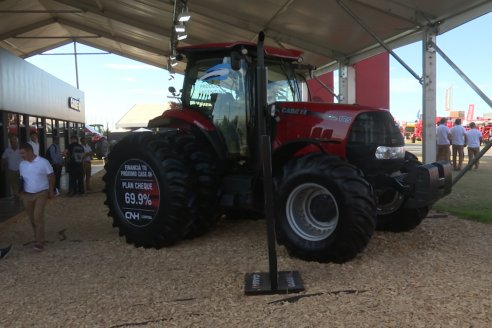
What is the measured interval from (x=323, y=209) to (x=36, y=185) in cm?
363

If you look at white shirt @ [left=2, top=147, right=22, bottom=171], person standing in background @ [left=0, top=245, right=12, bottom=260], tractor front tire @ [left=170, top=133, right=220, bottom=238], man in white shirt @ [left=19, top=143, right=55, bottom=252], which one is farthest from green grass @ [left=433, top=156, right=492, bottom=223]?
white shirt @ [left=2, top=147, right=22, bottom=171]

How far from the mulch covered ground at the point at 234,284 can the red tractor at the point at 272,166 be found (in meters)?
0.34

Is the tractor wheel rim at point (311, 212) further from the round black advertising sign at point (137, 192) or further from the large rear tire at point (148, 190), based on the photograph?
the round black advertising sign at point (137, 192)

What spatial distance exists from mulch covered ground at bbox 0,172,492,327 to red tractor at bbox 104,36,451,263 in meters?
0.34

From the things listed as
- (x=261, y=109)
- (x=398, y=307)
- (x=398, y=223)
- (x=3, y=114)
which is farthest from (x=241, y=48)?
A: (x=3, y=114)

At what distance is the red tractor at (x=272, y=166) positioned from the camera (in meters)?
5.05

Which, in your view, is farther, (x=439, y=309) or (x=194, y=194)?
(x=194, y=194)

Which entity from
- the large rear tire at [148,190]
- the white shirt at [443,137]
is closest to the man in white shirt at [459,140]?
the white shirt at [443,137]

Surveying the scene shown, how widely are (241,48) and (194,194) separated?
6.06ft

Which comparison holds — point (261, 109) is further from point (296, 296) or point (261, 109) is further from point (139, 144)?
point (139, 144)

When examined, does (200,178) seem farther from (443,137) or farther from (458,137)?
(458,137)

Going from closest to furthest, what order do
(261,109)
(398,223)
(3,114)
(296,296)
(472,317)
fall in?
(472,317), (296,296), (261,109), (398,223), (3,114)

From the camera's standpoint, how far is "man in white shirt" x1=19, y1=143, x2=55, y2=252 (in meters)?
6.22

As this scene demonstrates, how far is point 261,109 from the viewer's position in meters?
4.59
